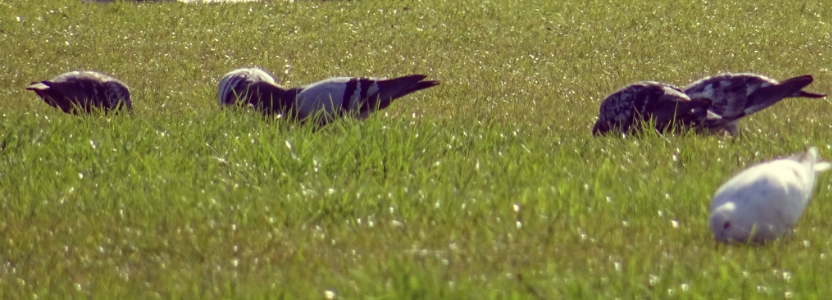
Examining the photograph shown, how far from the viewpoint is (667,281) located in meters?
3.38

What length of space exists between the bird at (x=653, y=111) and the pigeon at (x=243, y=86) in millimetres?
2400

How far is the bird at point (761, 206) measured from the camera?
12.6 feet

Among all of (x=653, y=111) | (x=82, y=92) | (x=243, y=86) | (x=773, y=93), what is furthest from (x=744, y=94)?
(x=82, y=92)

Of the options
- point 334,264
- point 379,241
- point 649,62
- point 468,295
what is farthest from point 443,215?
point 649,62

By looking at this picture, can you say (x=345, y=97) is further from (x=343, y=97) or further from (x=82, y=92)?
(x=82, y=92)

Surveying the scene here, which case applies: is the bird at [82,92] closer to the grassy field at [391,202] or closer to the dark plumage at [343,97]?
the grassy field at [391,202]

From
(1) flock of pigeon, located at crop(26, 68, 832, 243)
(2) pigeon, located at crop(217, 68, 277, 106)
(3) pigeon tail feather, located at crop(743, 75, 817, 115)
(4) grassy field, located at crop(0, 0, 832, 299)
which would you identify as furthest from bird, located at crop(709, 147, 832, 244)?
(2) pigeon, located at crop(217, 68, 277, 106)

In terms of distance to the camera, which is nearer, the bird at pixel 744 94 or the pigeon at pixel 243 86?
the bird at pixel 744 94

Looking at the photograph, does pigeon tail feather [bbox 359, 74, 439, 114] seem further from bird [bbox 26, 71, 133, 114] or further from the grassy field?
bird [bbox 26, 71, 133, 114]

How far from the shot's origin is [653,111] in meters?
6.79

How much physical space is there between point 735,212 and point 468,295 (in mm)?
1197

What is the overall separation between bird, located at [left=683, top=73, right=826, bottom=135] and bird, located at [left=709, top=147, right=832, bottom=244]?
2.84m

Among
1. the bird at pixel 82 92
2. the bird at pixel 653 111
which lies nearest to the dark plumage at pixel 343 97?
the bird at pixel 653 111

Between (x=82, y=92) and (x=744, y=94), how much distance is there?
476 centimetres
